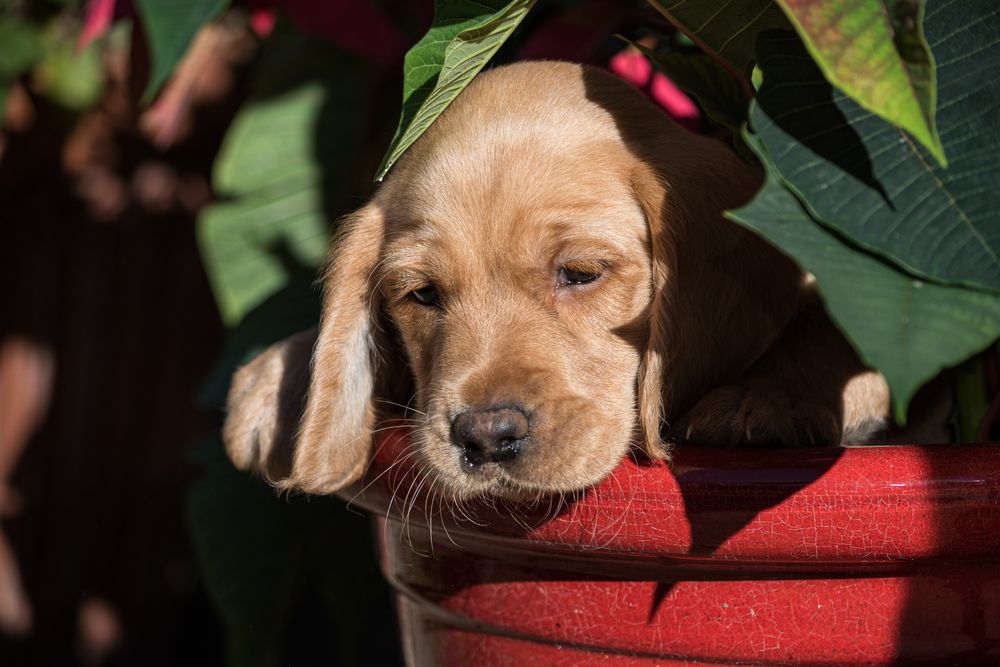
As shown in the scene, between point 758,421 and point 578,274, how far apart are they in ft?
1.38

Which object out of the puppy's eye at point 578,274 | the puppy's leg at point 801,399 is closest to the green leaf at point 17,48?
the puppy's eye at point 578,274

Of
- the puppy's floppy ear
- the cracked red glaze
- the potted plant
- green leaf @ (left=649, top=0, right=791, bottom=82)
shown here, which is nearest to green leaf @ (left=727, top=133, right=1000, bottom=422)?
the potted plant

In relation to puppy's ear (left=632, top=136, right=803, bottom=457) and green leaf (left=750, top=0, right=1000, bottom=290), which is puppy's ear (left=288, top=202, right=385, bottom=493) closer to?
puppy's ear (left=632, top=136, right=803, bottom=457)

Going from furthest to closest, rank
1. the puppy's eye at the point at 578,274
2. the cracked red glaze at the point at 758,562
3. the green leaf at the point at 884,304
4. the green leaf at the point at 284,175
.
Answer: the green leaf at the point at 284,175 < the puppy's eye at the point at 578,274 < the cracked red glaze at the point at 758,562 < the green leaf at the point at 884,304

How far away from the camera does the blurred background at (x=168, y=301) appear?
2562 mm

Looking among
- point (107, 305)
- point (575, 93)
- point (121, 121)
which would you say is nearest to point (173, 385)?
point (107, 305)

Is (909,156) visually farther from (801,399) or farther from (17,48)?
(17,48)

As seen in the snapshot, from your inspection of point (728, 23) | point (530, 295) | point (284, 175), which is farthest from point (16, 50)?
point (728, 23)

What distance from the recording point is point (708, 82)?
A: 1694mm

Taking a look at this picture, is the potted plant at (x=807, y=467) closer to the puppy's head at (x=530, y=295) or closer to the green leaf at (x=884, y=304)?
the green leaf at (x=884, y=304)

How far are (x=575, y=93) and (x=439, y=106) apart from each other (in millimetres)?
407

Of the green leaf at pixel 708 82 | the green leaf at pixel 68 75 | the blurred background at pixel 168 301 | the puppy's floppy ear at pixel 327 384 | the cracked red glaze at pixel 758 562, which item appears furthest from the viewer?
the green leaf at pixel 68 75

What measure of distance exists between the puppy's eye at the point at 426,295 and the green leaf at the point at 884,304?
84cm

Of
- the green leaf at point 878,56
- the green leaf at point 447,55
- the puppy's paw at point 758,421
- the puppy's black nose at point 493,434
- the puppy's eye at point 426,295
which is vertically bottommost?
the puppy's eye at point 426,295
